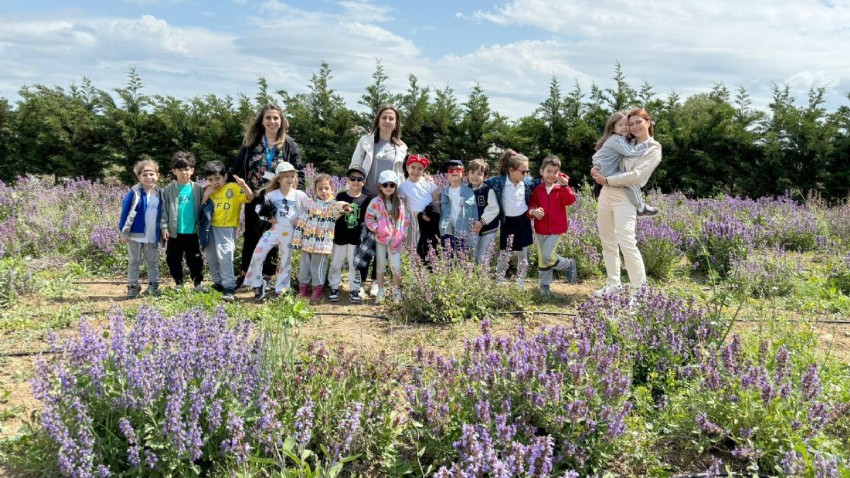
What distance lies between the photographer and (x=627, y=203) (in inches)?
228

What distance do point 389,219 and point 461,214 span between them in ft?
2.44

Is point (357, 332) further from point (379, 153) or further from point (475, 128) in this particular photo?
point (475, 128)

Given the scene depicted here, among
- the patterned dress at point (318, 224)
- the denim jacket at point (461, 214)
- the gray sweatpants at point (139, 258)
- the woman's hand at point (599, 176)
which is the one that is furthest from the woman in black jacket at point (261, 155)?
the woman's hand at point (599, 176)

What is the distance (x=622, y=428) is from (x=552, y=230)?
3.84 metres

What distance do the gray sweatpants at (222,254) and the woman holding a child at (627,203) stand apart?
3.56 metres

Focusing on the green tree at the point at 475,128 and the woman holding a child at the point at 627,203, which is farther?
the green tree at the point at 475,128

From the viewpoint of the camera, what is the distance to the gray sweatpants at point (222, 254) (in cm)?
633

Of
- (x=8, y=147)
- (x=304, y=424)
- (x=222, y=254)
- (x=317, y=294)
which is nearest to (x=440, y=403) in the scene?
(x=304, y=424)

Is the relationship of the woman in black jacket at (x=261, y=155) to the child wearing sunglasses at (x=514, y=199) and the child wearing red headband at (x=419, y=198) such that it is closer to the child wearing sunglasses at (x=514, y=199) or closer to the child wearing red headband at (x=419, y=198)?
the child wearing red headband at (x=419, y=198)

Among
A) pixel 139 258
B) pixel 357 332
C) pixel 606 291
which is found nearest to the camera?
pixel 606 291

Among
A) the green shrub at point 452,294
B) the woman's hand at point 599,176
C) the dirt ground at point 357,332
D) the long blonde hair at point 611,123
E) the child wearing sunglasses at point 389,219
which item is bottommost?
the dirt ground at point 357,332

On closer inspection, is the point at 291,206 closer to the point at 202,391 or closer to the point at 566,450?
the point at 202,391

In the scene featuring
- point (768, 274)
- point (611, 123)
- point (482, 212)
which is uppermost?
point (611, 123)

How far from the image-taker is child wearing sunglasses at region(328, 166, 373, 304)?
20.6ft
